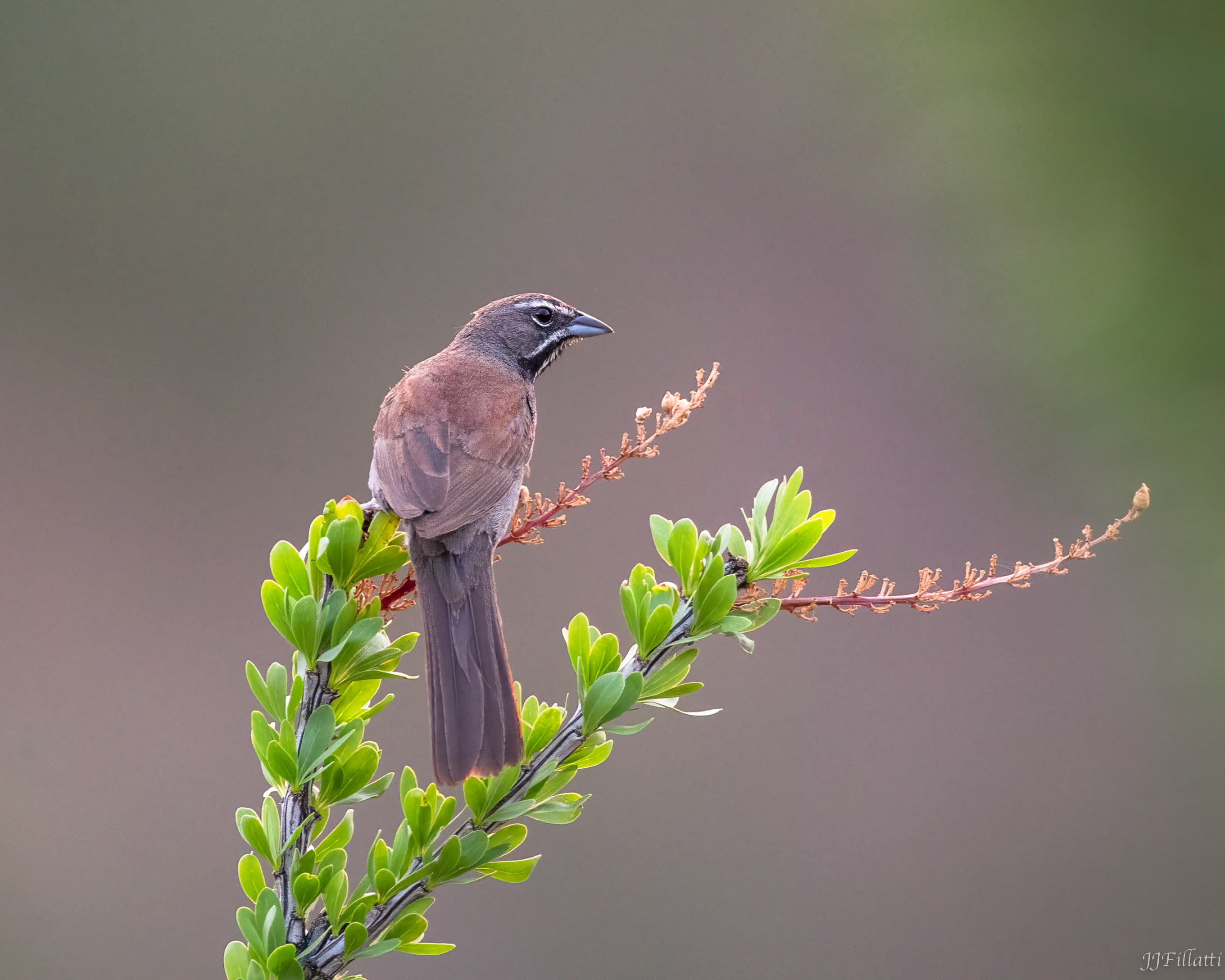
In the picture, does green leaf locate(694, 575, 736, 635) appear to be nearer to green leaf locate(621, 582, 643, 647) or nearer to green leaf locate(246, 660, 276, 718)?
green leaf locate(621, 582, 643, 647)

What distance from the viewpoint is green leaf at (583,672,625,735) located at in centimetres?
110

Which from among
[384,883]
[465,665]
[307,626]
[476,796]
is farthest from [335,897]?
[465,665]

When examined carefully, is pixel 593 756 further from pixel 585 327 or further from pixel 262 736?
pixel 585 327

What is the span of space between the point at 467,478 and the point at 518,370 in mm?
944

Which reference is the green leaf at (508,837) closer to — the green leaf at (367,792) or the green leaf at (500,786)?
the green leaf at (500,786)

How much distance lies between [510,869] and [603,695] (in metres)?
0.21

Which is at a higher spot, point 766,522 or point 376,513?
point 376,513

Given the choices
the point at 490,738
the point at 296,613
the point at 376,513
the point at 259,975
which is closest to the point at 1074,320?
the point at 376,513

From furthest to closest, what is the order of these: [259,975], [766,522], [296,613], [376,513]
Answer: [376,513]
[766,522]
[296,613]
[259,975]

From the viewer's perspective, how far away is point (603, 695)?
110cm

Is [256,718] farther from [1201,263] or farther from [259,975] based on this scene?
[1201,263]

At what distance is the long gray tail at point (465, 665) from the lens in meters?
1.29

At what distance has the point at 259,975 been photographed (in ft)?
3.45

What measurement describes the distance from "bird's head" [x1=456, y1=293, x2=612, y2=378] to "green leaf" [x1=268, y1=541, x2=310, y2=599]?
1747 millimetres
